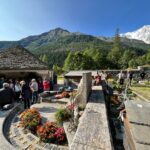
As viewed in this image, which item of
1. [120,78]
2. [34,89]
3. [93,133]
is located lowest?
[93,133]

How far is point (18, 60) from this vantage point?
18297 millimetres

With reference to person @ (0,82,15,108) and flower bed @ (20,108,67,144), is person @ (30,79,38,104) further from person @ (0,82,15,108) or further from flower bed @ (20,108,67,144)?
flower bed @ (20,108,67,144)

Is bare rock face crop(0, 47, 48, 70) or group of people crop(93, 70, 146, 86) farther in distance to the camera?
bare rock face crop(0, 47, 48, 70)

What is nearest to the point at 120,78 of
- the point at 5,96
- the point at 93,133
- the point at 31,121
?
the point at 5,96

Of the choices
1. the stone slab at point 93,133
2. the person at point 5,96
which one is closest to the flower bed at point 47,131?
the stone slab at point 93,133

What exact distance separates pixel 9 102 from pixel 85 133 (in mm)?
7298

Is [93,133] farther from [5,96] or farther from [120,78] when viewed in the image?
[120,78]

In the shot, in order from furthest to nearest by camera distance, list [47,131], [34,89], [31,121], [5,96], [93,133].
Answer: [34,89], [5,96], [31,121], [47,131], [93,133]

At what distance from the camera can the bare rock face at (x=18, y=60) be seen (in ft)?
55.6

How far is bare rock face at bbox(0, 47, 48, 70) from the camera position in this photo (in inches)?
667

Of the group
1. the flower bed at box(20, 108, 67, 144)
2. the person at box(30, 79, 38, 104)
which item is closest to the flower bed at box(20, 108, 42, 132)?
the flower bed at box(20, 108, 67, 144)

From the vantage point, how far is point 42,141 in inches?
233

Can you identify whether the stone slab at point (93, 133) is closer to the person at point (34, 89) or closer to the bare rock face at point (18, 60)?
the person at point (34, 89)

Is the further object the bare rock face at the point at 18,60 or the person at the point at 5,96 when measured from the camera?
the bare rock face at the point at 18,60
